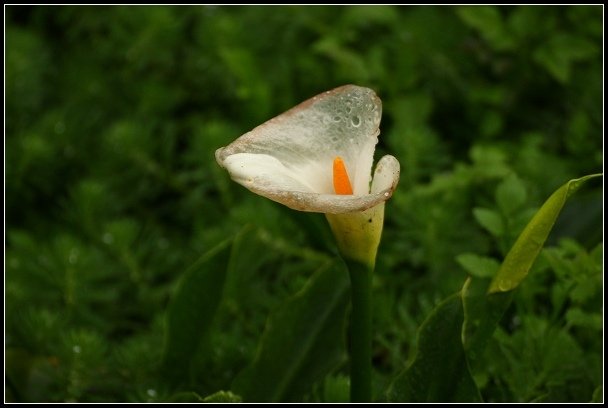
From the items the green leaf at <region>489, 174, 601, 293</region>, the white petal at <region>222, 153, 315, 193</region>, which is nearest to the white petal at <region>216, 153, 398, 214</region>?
the white petal at <region>222, 153, 315, 193</region>

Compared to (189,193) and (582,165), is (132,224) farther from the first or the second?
(582,165)

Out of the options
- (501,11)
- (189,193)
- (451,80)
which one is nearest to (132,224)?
(189,193)

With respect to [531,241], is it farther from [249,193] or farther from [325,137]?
[249,193]

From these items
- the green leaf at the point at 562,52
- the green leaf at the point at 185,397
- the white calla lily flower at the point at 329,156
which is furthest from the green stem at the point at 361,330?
the green leaf at the point at 562,52

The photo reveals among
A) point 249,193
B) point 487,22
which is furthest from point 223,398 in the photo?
point 487,22

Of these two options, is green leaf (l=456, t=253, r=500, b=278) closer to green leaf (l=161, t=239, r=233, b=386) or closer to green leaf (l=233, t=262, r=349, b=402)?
green leaf (l=233, t=262, r=349, b=402)

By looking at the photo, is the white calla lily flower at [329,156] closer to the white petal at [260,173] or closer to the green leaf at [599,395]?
the white petal at [260,173]
